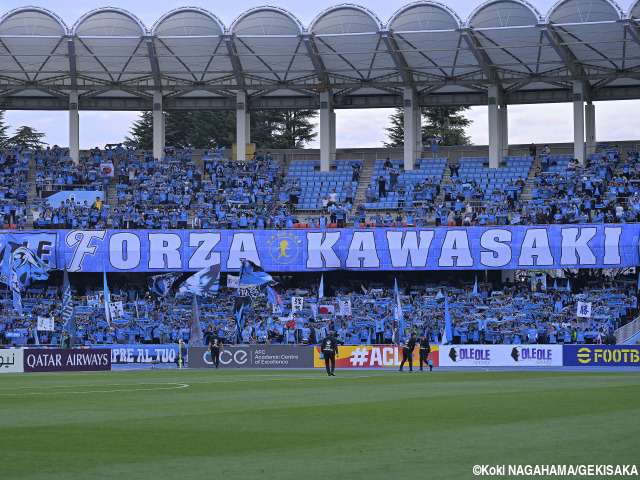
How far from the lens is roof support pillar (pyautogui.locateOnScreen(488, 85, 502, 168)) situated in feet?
197

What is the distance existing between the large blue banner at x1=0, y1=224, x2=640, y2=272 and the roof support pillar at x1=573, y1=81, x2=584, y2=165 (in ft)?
32.3

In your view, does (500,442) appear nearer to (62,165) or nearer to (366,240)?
(366,240)

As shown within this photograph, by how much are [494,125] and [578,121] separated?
4.83 metres

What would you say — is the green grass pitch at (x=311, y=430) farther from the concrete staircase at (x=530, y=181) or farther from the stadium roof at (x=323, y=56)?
the concrete staircase at (x=530, y=181)

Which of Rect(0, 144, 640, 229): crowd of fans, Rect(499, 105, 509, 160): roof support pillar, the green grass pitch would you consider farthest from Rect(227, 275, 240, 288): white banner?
the green grass pitch

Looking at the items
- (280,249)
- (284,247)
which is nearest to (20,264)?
(280,249)

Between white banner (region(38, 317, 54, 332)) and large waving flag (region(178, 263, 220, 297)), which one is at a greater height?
large waving flag (region(178, 263, 220, 297))

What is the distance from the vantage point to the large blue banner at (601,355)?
39.1 m

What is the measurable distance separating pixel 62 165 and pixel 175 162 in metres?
6.76

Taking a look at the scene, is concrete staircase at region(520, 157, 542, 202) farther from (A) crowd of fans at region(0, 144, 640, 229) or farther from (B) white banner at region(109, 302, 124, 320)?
(B) white banner at region(109, 302, 124, 320)

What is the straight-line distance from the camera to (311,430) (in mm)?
15398

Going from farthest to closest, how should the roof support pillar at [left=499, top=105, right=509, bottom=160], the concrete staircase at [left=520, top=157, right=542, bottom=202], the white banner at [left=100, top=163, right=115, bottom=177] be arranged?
the roof support pillar at [left=499, top=105, right=509, bottom=160]
the white banner at [left=100, top=163, right=115, bottom=177]
the concrete staircase at [left=520, top=157, right=542, bottom=202]

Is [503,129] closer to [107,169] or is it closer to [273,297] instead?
[273,297]

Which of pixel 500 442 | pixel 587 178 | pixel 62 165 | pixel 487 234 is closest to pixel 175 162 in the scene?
pixel 62 165
